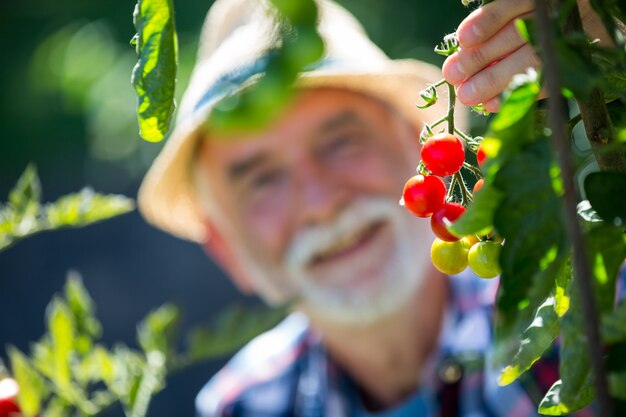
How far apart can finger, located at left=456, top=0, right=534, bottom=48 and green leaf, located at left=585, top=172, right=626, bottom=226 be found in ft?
0.30

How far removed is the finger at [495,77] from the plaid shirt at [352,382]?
916mm

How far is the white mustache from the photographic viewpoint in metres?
1.50

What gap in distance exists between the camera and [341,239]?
1.51m

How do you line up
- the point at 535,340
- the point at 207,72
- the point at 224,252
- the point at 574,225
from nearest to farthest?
1. the point at 574,225
2. the point at 535,340
3. the point at 207,72
4. the point at 224,252

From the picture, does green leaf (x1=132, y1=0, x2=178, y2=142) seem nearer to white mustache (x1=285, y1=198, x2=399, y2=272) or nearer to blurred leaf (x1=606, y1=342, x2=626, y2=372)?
blurred leaf (x1=606, y1=342, x2=626, y2=372)

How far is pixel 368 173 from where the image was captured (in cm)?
154

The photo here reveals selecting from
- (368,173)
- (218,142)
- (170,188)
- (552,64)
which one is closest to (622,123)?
(552,64)

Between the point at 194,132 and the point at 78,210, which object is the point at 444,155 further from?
the point at 194,132

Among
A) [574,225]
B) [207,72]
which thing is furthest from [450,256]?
[207,72]

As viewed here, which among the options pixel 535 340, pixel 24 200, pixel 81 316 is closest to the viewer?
pixel 535 340

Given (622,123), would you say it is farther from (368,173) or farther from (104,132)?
(104,132)

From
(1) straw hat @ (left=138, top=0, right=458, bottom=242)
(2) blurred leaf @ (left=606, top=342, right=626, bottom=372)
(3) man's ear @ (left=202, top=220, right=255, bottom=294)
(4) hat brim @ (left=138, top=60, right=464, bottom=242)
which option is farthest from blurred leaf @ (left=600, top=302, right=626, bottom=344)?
(3) man's ear @ (left=202, top=220, right=255, bottom=294)

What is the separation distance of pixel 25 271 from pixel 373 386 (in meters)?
2.58

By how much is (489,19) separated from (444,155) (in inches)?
2.4
